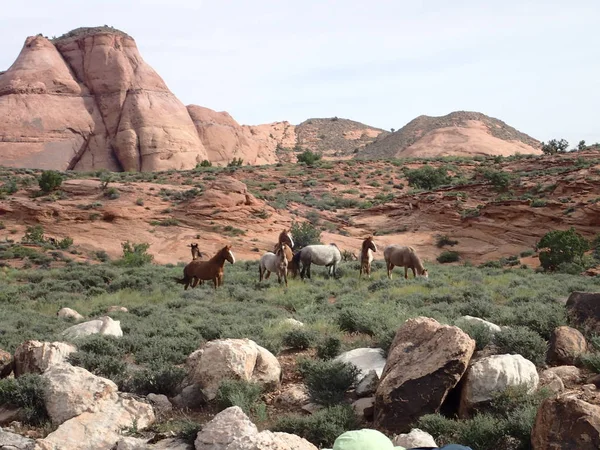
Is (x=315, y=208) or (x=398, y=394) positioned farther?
(x=315, y=208)

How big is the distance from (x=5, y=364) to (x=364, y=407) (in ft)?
18.5

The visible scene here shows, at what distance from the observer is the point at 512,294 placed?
15.9m

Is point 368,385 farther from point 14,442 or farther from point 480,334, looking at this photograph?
point 14,442

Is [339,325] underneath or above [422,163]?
underneath

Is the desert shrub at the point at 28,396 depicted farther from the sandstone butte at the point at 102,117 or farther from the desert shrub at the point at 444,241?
the sandstone butte at the point at 102,117

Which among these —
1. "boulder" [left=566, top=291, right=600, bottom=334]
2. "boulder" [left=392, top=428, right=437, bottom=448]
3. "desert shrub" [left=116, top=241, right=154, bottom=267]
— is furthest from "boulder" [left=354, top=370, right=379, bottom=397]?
"desert shrub" [left=116, top=241, right=154, bottom=267]

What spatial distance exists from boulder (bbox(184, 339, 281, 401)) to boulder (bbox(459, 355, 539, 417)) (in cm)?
282

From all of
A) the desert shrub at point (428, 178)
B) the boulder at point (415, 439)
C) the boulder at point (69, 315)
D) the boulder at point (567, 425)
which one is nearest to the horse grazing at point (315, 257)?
the boulder at point (69, 315)

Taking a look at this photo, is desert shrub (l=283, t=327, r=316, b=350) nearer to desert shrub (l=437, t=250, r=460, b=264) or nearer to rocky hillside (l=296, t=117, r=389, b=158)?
desert shrub (l=437, t=250, r=460, b=264)

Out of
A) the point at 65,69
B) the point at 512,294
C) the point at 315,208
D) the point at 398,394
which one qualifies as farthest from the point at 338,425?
the point at 65,69

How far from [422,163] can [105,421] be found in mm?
58105

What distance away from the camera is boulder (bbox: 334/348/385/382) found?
8.77 metres

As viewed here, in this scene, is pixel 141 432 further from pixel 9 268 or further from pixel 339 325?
pixel 9 268

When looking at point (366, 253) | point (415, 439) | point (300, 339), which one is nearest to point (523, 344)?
point (415, 439)
